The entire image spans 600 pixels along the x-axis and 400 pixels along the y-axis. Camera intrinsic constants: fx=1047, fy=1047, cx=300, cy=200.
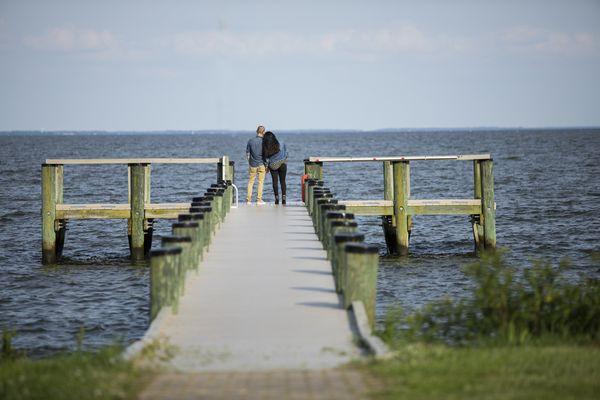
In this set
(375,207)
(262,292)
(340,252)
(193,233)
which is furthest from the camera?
(375,207)

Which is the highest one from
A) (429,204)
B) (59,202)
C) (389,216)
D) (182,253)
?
(59,202)

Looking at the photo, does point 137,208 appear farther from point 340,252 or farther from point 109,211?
point 340,252

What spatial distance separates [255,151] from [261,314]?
1344 centimetres

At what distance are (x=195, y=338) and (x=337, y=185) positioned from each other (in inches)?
1917

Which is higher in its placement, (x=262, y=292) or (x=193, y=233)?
(x=193, y=233)

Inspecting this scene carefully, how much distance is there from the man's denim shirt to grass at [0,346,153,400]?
49.1 ft

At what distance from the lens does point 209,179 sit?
65062mm

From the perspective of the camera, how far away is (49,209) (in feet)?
78.0

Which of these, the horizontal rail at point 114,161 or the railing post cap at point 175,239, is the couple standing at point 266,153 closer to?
the horizontal rail at point 114,161

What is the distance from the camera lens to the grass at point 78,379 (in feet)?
26.1

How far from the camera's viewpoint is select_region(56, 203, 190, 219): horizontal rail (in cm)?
2364

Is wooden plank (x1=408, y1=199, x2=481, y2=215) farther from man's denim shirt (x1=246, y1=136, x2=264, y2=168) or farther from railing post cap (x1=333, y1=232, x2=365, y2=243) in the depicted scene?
railing post cap (x1=333, y1=232, x2=365, y2=243)

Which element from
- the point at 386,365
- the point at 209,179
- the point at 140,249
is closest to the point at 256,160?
the point at 140,249

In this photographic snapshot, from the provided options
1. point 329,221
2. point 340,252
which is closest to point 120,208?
point 329,221
